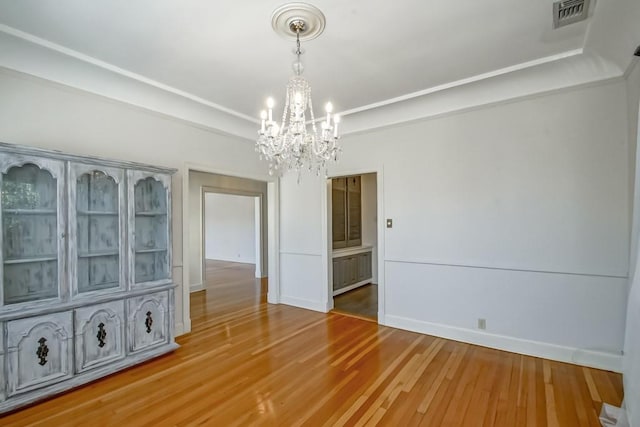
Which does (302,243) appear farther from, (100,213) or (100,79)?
(100,79)

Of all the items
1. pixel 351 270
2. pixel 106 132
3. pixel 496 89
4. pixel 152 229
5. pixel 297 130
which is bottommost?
pixel 351 270

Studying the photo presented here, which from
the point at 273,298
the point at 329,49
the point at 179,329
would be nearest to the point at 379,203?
the point at 329,49

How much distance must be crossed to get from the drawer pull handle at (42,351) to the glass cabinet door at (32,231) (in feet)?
1.09

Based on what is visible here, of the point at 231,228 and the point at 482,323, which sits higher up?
the point at 231,228

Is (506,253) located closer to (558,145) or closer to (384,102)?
(558,145)

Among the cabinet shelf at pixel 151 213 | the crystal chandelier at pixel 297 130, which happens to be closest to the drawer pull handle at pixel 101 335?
the cabinet shelf at pixel 151 213

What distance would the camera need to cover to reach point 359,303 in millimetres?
Answer: 5062

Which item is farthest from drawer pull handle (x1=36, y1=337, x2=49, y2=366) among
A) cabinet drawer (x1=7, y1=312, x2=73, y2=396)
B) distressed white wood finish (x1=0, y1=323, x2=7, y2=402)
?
distressed white wood finish (x1=0, y1=323, x2=7, y2=402)

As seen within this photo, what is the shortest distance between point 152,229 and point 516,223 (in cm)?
395

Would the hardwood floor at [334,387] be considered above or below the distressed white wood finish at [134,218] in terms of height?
below

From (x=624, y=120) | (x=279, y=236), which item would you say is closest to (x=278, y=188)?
(x=279, y=236)

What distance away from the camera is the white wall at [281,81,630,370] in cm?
277

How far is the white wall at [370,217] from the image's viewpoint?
6672 millimetres

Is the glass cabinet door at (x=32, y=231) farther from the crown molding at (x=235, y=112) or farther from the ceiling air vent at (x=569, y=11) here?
the ceiling air vent at (x=569, y=11)
